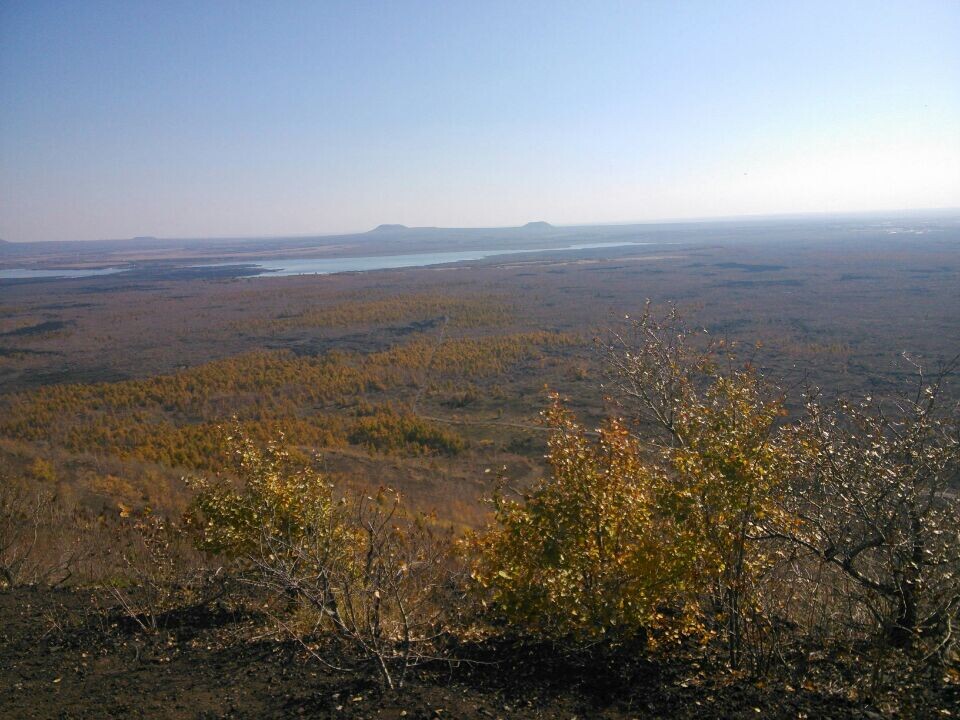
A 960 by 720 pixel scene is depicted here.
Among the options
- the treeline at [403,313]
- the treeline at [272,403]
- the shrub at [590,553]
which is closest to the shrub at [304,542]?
the shrub at [590,553]

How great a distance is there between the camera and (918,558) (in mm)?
5059

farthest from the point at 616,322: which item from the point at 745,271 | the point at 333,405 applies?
the point at 745,271

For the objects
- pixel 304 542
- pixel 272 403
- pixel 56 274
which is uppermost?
pixel 56 274

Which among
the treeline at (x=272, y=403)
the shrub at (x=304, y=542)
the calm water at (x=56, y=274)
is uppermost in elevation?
the calm water at (x=56, y=274)

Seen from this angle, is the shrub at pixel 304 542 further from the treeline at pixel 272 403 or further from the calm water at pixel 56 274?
the calm water at pixel 56 274

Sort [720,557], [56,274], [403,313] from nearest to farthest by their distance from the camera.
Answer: [720,557] → [403,313] → [56,274]

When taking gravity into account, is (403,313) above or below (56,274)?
below

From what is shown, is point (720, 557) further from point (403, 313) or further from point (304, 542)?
Result: point (403, 313)

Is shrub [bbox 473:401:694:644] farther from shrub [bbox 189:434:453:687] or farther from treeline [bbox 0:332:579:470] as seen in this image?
treeline [bbox 0:332:579:470]

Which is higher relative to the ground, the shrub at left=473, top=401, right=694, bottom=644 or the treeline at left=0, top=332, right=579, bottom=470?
the shrub at left=473, top=401, right=694, bottom=644

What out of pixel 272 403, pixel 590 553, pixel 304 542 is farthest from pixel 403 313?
pixel 590 553

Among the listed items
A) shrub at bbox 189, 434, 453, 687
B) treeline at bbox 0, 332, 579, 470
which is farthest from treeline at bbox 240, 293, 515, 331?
shrub at bbox 189, 434, 453, 687

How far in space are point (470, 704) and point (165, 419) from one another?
2781 cm

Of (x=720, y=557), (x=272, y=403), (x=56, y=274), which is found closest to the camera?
(x=720, y=557)
